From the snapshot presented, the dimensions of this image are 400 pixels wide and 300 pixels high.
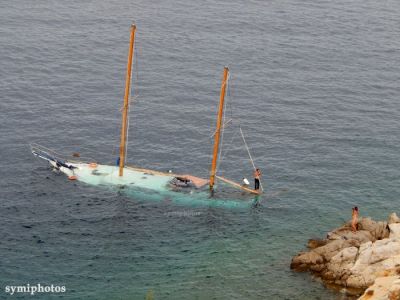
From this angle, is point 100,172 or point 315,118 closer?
point 100,172

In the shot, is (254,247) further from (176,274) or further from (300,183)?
(300,183)

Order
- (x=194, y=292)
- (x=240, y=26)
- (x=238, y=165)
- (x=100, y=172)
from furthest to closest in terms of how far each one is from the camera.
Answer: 1. (x=240, y=26)
2. (x=238, y=165)
3. (x=100, y=172)
4. (x=194, y=292)

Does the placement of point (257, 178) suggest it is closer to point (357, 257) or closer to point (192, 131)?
point (192, 131)

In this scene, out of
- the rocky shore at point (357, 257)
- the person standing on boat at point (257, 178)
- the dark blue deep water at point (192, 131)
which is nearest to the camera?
the rocky shore at point (357, 257)

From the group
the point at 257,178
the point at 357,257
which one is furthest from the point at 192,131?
the point at 357,257

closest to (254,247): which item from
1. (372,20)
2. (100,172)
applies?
(100,172)

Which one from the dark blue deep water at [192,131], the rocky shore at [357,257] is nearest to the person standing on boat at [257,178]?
the dark blue deep water at [192,131]

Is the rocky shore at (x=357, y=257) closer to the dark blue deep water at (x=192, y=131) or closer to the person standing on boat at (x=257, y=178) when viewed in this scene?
the dark blue deep water at (x=192, y=131)
